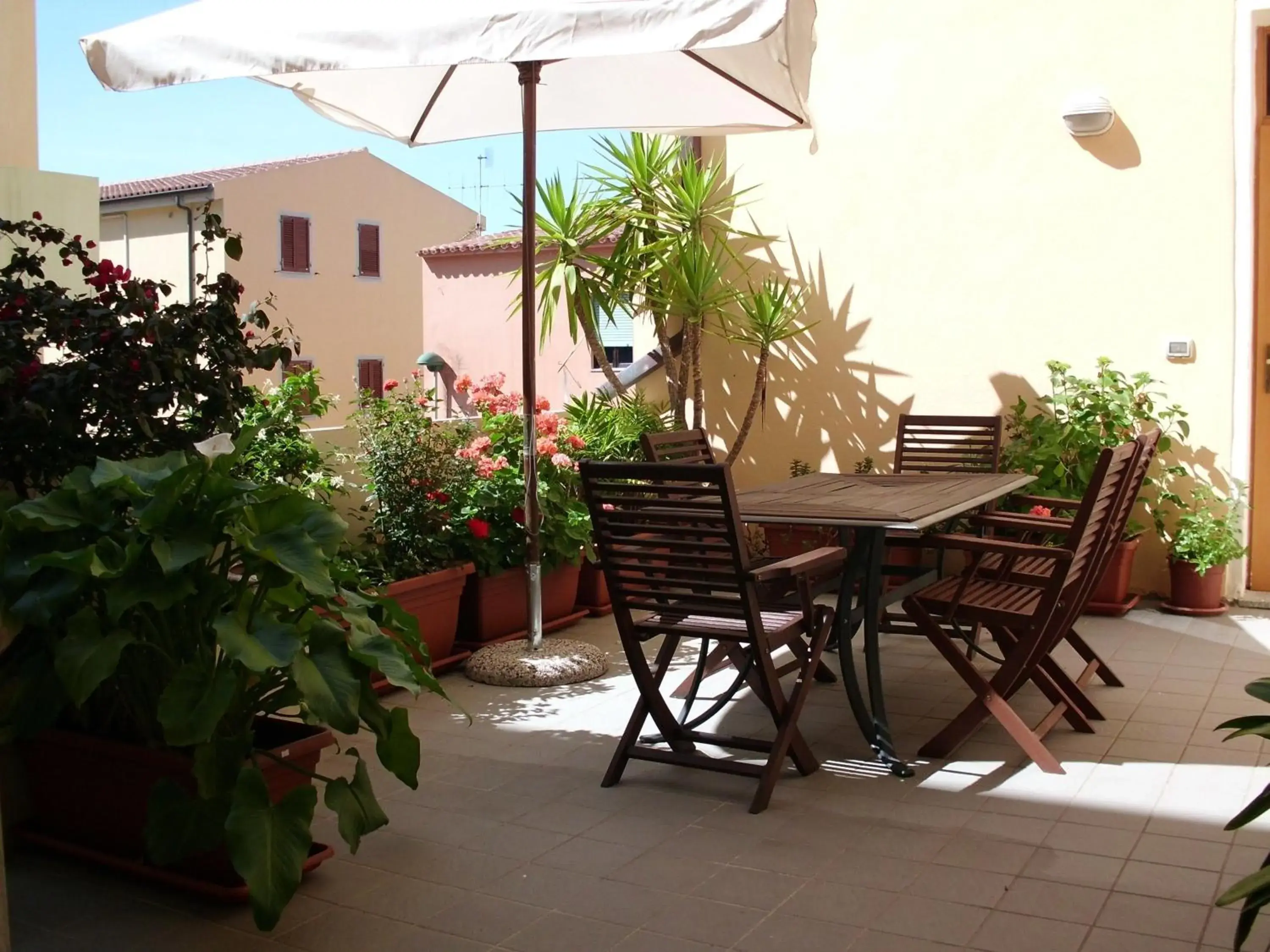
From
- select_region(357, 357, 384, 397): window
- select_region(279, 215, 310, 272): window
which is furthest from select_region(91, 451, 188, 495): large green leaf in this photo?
select_region(357, 357, 384, 397): window

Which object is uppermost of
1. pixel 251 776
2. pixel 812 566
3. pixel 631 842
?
pixel 812 566

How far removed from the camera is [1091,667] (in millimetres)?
4691

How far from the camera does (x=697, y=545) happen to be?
143 inches

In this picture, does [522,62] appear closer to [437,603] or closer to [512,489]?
[512,489]

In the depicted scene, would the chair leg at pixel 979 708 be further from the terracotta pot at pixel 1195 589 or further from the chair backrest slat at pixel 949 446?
the terracotta pot at pixel 1195 589

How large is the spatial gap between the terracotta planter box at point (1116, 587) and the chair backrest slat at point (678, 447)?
2276 mm

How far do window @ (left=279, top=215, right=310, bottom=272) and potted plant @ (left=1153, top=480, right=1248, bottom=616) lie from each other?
2047cm

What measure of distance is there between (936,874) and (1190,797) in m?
1.00

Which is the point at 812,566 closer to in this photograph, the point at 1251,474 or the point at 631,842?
the point at 631,842

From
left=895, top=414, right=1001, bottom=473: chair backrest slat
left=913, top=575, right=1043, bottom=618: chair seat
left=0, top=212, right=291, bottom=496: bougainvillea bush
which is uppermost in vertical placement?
left=0, top=212, right=291, bottom=496: bougainvillea bush

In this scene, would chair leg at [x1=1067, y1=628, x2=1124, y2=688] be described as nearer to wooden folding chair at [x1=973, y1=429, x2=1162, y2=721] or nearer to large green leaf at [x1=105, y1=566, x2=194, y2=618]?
wooden folding chair at [x1=973, y1=429, x2=1162, y2=721]

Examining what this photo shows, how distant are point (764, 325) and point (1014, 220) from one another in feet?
4.72

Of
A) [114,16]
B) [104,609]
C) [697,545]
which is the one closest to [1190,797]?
[697,545]

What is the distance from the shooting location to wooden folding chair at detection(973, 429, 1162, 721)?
4285mm
